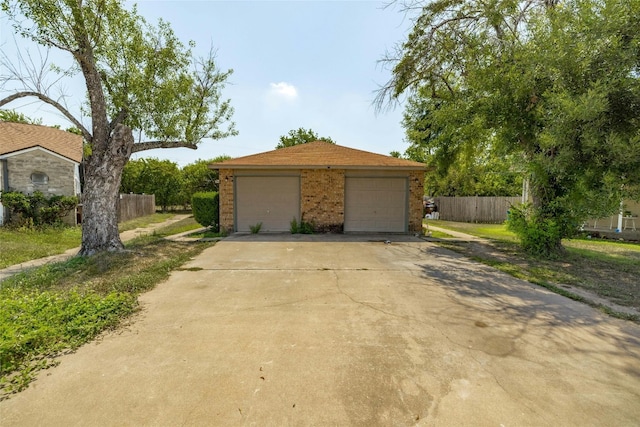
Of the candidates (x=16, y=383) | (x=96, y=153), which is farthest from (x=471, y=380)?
(x=96, y=153)

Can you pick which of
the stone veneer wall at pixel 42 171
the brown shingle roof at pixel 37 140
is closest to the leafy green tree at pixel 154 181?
the brown shingle roof at pixel 37 140

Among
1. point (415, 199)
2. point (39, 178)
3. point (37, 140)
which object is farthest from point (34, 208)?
point (415, 199)

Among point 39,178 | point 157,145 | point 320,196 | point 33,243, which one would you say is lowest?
point 33,243

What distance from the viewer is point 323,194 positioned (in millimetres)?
11297

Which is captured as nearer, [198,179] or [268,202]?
[268,202]

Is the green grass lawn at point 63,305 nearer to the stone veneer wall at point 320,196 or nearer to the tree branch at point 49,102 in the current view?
the tree branch at point 49,102

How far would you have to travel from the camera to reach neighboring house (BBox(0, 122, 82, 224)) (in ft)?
41.8

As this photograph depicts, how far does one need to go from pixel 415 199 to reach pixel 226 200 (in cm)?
724

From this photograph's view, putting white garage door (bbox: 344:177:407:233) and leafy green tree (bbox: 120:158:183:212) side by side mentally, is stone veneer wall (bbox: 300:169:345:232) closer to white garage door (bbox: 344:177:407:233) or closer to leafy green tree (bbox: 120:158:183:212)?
white garage door (bbox: 344:177:407:233)

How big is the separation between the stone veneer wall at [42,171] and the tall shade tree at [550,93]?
1516cm

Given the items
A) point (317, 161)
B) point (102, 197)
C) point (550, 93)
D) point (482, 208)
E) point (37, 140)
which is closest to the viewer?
point (550, 93)

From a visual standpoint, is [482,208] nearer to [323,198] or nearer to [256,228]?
[323,198]

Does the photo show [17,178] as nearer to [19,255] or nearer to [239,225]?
[19,255]

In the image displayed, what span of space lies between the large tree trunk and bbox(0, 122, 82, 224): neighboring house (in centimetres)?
872
